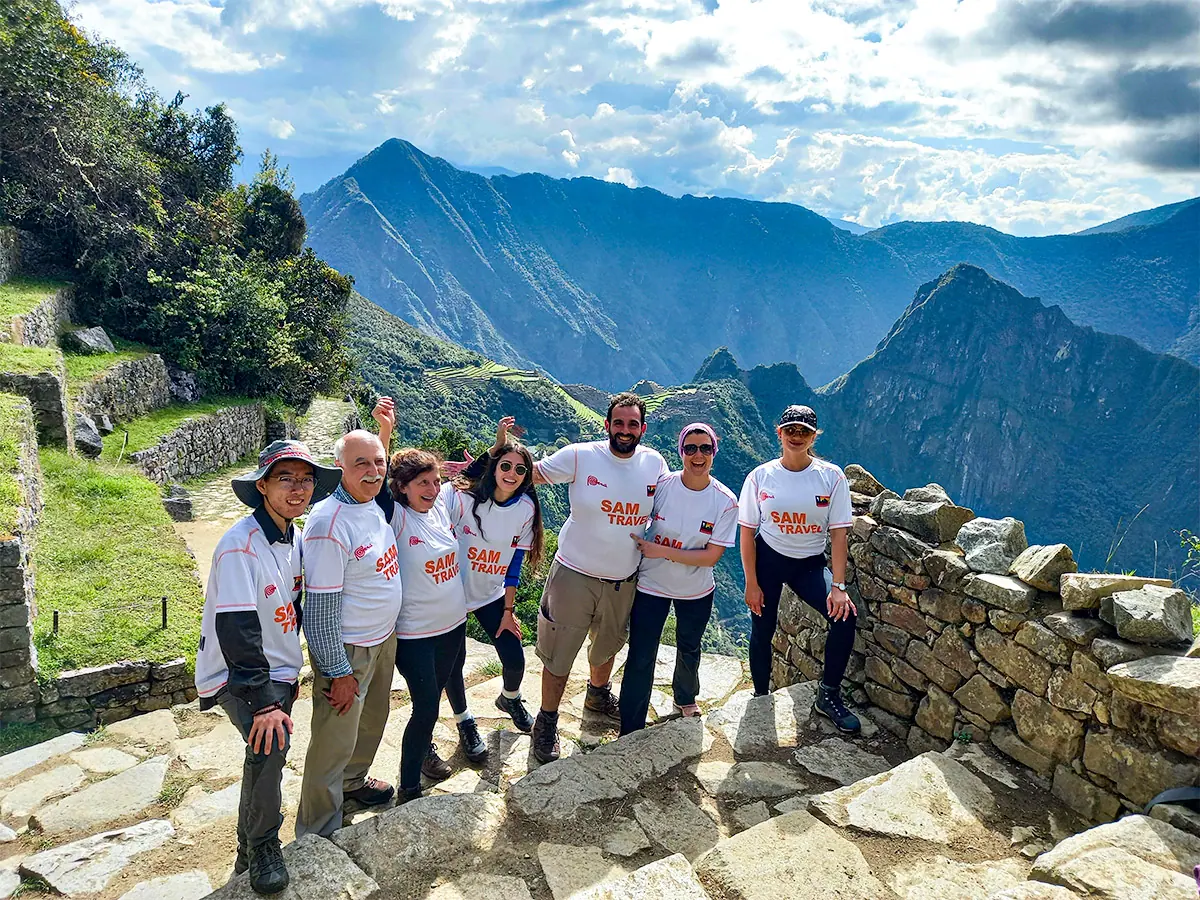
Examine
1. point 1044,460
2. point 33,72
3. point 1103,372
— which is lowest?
point 1044,460

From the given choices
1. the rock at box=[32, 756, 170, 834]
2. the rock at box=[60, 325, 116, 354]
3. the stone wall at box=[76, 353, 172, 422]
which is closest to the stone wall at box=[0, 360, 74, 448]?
the stone wall at box=[76, 353, 172, 422]

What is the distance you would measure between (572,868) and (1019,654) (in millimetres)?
2532

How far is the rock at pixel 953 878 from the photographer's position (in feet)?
8.95

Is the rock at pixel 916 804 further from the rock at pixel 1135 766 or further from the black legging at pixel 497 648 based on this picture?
the black legging at pixel 497 648

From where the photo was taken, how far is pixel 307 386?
795 inches

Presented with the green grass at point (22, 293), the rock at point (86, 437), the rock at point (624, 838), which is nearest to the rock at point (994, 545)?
the rock at point (624, 838)

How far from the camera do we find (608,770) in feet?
12.3

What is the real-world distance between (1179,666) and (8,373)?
1129 centimetres

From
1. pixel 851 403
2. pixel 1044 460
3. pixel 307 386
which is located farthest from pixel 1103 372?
pixel 307 386

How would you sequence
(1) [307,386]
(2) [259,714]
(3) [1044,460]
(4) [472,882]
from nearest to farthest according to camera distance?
(2) [259,714] → (4) [472,882] → (1) [307,386] → (3) [1044,460]

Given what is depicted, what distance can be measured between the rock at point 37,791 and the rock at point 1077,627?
18.1 ft

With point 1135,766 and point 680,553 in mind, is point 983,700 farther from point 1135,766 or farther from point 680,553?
point 680,553

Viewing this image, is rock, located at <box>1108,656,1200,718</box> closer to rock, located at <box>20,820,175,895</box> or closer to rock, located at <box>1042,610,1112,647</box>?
rock, located at <box>1042,610,1112,647</box>

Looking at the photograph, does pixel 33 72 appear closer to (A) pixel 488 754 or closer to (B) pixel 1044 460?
(A) pixel 488 754
